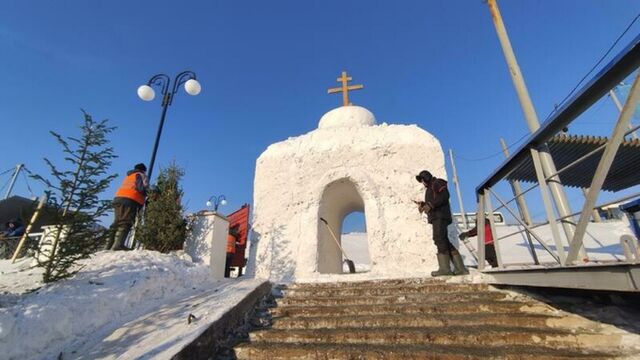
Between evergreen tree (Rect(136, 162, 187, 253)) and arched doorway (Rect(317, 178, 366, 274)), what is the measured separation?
3408mm

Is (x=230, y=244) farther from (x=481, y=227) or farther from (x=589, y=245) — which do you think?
(x=589, y=245)

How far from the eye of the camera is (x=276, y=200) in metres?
8.55

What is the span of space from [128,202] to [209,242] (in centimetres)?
166

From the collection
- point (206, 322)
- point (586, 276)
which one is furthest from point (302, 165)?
point (586, 276)

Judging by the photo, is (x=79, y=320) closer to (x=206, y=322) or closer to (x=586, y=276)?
(x=206, y=322)

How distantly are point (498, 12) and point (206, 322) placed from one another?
1062 centimetres

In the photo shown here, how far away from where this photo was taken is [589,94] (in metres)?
2.54

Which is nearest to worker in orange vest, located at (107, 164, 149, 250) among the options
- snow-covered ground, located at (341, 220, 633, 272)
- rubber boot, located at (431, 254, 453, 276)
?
A: rubber boot, located at (431, 254, 453, 276)

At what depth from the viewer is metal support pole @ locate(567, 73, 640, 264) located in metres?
2.00

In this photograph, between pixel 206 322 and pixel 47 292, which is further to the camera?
pixel 47 292

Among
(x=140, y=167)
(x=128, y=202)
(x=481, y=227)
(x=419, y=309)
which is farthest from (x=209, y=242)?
(x=481, y=227)

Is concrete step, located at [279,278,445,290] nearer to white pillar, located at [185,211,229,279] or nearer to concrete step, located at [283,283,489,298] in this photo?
concrete step, located at [283,283,489,298]

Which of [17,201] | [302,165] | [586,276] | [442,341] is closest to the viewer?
[586,276]

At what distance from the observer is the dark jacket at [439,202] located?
550 centimetres
